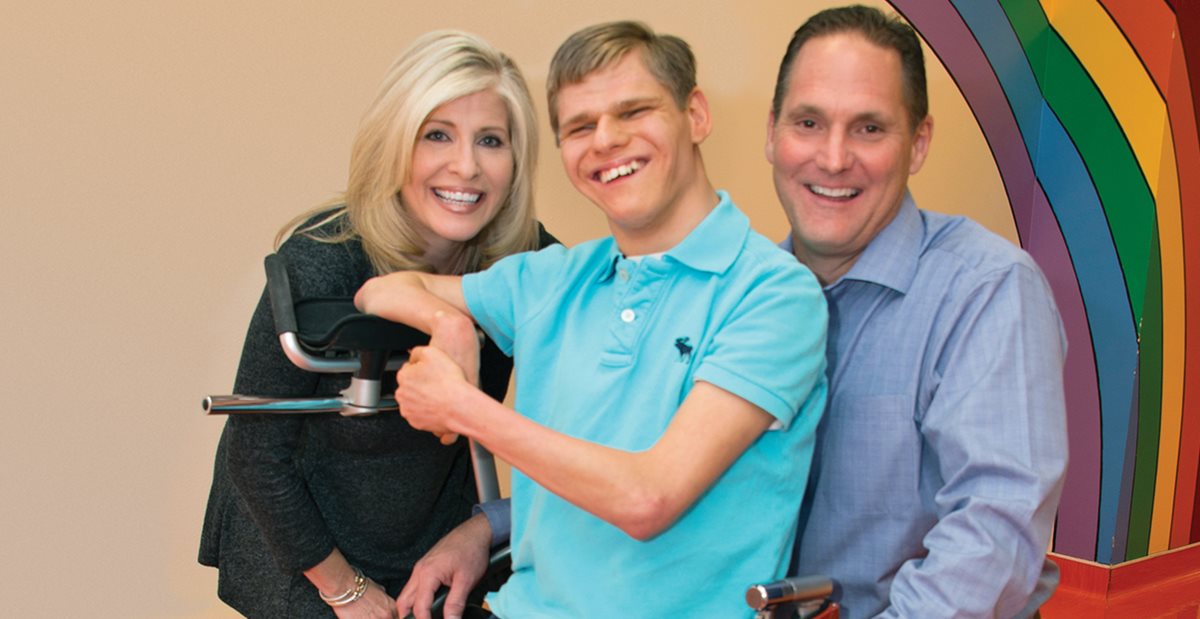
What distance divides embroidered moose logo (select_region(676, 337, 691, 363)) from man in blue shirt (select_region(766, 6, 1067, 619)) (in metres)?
0.42

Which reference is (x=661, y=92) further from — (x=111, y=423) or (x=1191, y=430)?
(x=1191, y=430)

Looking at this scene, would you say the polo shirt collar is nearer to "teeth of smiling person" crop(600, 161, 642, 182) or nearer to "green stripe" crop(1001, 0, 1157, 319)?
"teeth of smiling person" crop(600, 161, 642, 182)

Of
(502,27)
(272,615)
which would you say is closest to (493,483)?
(272,615)

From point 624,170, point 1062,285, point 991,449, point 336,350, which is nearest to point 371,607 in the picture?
point 336,350

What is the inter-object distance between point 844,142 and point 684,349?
59 centimetres

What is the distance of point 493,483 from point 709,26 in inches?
57.2

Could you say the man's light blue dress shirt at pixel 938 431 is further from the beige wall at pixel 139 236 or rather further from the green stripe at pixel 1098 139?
the green stripe at pixel 1098 139

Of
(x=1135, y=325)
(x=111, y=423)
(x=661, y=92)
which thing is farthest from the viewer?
(x=1135, y=325)

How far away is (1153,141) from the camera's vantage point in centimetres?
335

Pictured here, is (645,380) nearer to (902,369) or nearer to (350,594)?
→ (902,369)

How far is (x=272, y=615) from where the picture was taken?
1.77 meters

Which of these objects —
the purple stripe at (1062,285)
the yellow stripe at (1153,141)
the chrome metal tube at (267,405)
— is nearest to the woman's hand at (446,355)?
the chrome metal tube at (267,405)

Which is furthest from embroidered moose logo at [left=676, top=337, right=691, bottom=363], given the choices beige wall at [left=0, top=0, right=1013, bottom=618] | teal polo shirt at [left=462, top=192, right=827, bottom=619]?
beige wall at [left=0, top=0, right=1013, bottom=618]

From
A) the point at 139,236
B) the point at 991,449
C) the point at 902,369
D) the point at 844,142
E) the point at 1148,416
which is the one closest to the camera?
the point at 991,449
